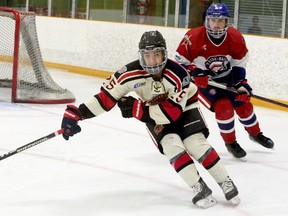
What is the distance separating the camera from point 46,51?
8609 mm

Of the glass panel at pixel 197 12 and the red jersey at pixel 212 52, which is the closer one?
the red jersey at pixel 212 52

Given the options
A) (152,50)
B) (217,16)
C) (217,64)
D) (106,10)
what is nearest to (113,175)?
(152,50)

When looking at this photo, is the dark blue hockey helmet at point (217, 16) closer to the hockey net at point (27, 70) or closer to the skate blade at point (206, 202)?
the skate blade at point (206, 202)

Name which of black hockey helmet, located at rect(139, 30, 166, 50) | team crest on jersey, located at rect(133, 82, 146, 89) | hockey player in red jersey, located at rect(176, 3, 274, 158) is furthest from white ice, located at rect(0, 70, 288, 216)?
black hockey helmet, located at rect(139, 30, 166, 50)

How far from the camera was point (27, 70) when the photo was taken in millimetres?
5516

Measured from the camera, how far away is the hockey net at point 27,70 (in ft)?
17.7

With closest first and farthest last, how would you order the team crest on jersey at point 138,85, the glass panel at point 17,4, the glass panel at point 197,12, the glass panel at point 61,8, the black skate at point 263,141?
1. the team crest on jersey at point 138,85
2. the black skate at point 263,141
3. the glass panel at point 197,12
4. the glass panel at point 61,8
5. the glass panel at point 17,4

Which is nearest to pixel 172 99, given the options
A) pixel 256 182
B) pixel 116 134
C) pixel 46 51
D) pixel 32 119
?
pixel 256 182

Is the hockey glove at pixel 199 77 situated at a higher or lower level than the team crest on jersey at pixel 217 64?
lower

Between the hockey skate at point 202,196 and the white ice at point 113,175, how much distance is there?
0.03m

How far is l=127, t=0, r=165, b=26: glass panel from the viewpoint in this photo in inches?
283

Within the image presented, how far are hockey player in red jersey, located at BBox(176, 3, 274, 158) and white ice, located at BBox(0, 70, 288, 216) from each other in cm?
27

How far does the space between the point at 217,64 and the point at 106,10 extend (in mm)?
4573

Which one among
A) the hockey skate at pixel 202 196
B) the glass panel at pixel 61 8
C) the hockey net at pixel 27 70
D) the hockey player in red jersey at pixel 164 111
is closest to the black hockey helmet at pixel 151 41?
the hockey player in red jersey at pixel 164 111
